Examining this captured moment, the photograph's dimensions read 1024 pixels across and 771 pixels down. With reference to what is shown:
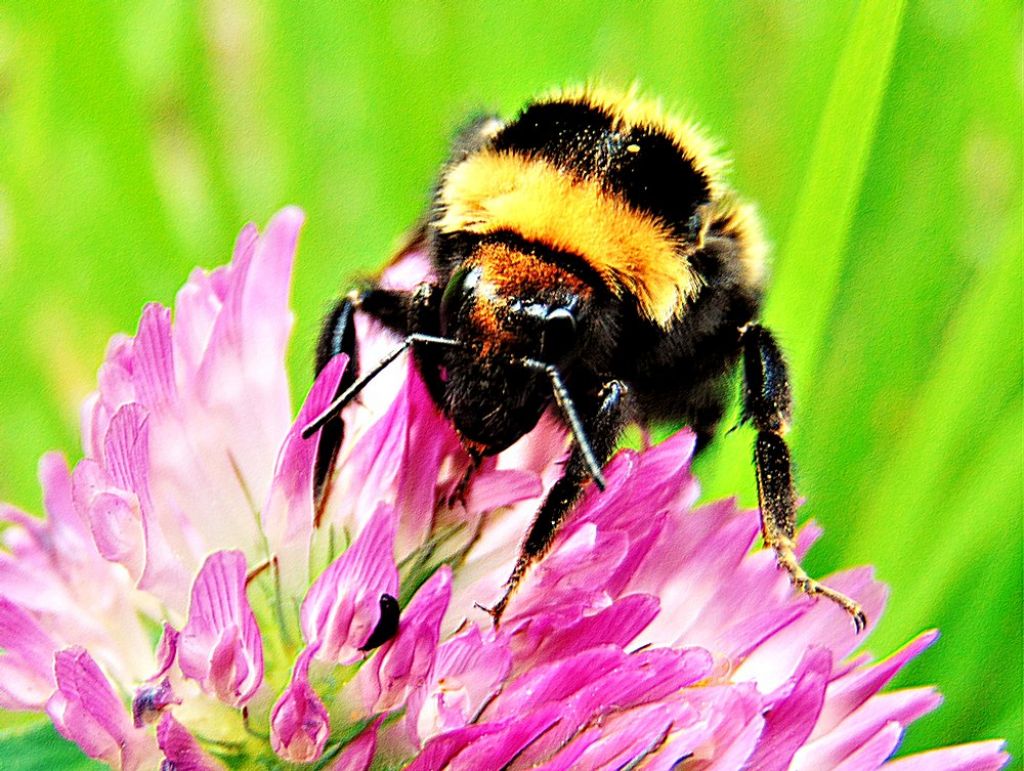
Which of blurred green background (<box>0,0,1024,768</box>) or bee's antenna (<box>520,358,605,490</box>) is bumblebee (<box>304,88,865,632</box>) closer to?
bee's antenna (<box>520,358,605,490</box>)

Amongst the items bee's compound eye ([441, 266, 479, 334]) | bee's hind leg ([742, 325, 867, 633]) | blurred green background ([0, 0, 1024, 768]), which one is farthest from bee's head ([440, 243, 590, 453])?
blurred green background ([0, 0, 1024, 768])

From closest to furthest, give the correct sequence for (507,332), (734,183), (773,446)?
(507,332) → (773,446) → (734,183)

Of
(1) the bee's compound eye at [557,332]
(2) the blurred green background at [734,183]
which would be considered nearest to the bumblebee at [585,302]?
(1) the bee's compound eye at [557,332]

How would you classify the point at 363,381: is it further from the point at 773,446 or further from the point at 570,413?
→ the point at 773,446

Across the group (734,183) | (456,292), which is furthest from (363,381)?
(734,183)

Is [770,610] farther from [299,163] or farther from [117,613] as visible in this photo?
[299,163]
